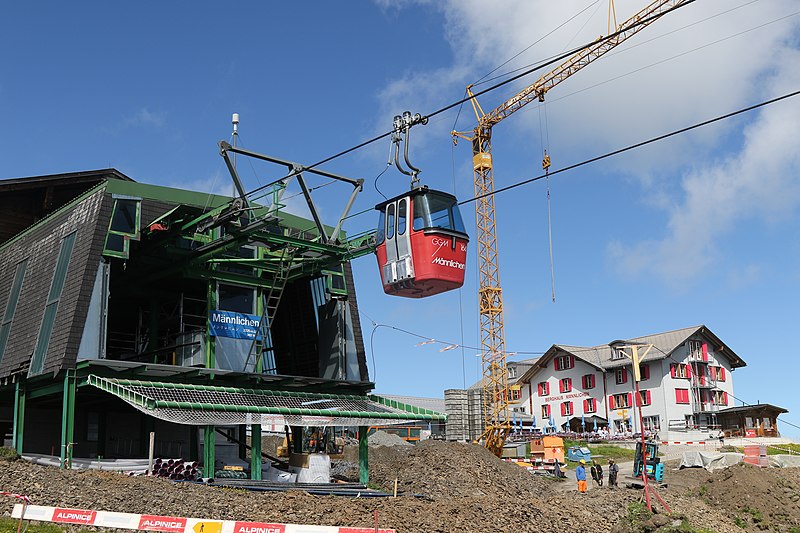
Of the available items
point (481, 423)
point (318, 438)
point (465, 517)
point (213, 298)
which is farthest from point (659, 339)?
point (465, 517)

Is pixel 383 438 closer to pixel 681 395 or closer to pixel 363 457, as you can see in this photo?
pixel 681 395

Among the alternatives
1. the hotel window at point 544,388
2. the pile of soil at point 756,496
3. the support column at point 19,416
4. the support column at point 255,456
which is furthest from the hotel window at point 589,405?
the support column at point 19,416

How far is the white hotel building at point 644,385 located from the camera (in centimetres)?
6869

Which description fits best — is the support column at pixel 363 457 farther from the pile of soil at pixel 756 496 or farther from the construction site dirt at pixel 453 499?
the pile of soil at pixel 756 496

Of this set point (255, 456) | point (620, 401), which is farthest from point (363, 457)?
point (620, 401)

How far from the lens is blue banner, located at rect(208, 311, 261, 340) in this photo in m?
32.0

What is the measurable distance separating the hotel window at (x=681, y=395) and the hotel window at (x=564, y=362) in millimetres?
10812

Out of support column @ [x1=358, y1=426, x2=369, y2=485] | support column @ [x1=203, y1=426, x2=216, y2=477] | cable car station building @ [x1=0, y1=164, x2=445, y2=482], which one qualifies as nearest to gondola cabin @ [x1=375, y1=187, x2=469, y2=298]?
cable car station building @ [x1=0, y1=164, x2=445, y2=482]

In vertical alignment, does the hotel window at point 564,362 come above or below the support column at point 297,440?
above

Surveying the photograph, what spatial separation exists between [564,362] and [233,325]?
51035mm

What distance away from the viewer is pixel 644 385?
70375 mm

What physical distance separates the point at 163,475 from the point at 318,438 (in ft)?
60.3

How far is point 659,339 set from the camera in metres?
71.8

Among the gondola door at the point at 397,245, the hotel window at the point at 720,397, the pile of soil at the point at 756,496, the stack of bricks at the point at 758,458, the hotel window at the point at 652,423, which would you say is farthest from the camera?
the hotel window at the point at 720,397
